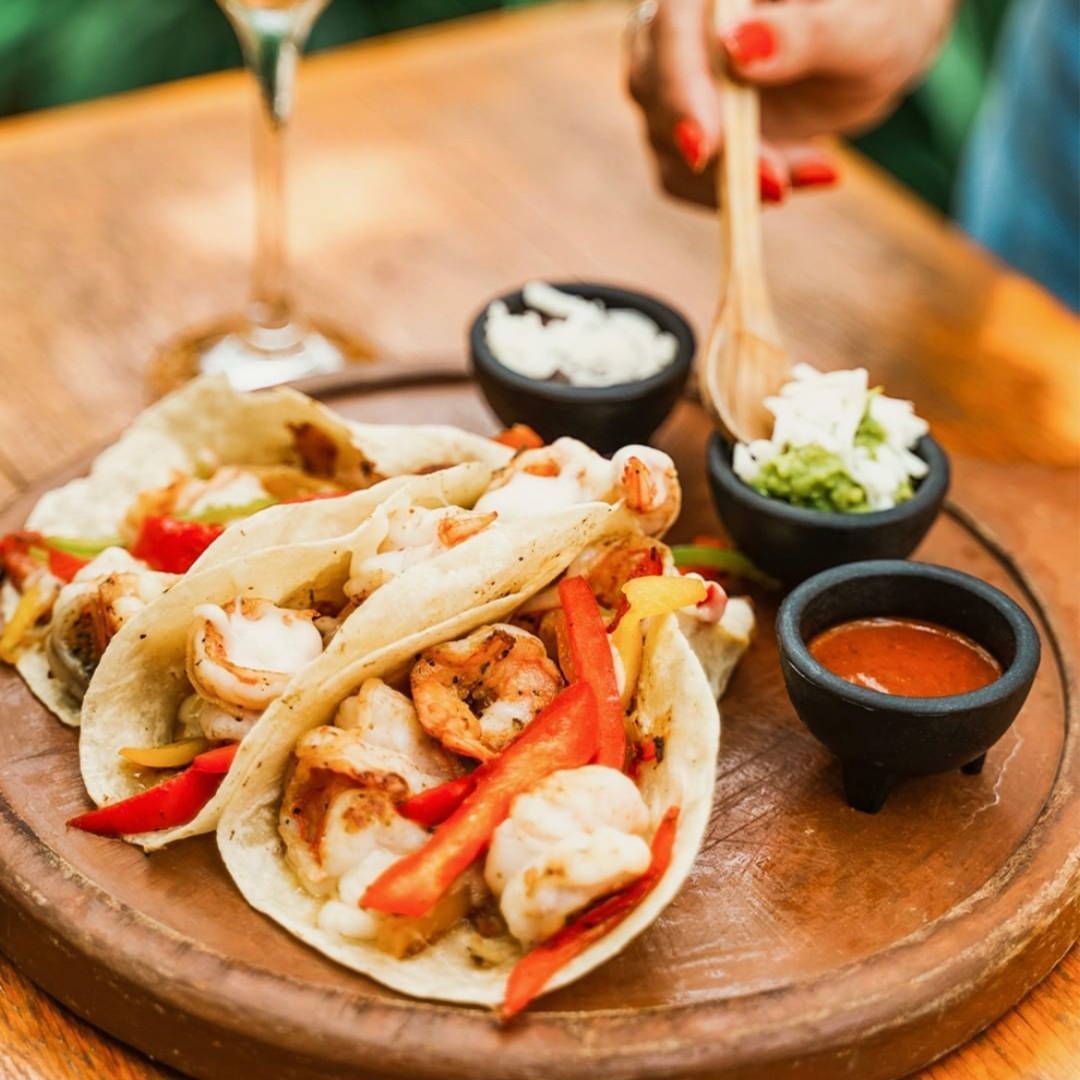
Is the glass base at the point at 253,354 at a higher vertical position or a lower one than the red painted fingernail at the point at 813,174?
lower

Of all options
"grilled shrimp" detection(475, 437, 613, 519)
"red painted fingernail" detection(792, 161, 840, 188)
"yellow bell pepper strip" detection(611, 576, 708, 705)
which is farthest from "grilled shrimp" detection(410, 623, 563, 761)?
"red painted fingernail" detection(792, 161, 840, 188)

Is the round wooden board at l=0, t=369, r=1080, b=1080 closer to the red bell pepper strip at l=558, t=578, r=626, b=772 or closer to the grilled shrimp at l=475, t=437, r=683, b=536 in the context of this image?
the red bell pepper strip at l=558, t=578, r=626, b=772

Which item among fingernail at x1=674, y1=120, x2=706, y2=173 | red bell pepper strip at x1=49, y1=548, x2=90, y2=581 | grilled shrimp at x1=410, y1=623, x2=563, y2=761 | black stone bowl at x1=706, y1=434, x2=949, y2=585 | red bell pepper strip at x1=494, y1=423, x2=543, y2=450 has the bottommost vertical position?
black stone bowl at x1=706, y1=434, x2=949, y2=585

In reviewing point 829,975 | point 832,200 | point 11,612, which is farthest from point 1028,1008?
point 832,200

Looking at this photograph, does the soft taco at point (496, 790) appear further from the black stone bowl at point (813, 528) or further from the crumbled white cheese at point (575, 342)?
the crumbled white cheese at point (575, 342)

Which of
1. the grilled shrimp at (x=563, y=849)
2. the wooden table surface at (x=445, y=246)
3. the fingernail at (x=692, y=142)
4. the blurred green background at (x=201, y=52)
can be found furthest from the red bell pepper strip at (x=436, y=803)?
the blurred green background at (x=201, y=52)

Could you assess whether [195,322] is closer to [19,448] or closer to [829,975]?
[19,448]
